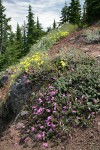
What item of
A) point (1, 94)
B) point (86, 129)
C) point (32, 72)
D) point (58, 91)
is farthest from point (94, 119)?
point (1, 94)

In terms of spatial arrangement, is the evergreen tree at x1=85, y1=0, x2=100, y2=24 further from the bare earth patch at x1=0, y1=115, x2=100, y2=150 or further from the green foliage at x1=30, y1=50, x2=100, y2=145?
the bare earth patch at x1=0, y1=115, x2=100, y2=150

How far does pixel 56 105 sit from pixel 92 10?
11762mm

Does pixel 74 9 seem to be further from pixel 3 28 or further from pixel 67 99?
pixel 67 99

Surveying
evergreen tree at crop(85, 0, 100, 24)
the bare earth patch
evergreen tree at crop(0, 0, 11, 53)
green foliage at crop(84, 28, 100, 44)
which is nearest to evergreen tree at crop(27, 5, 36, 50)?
evergreen tree at crop(0, 0, 11, 53)

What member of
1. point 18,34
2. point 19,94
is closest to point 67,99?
point 19,94

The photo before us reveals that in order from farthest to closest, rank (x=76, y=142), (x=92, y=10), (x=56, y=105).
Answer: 1. (x=92, y=10)
2. (x=56, y=105)
3. (x=76, y=142)

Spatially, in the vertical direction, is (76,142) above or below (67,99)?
below

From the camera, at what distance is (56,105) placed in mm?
7281

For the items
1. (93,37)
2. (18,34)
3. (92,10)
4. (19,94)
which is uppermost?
(92,10)

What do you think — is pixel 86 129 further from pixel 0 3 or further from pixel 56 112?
pixel 0 3

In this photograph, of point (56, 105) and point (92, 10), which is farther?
point (92, 10)

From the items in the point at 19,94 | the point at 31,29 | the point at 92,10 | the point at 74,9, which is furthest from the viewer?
the point at 31,29

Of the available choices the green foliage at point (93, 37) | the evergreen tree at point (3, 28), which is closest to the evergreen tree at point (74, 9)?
the evergreen tree at point (3, 28)

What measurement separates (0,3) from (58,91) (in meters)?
32.4
